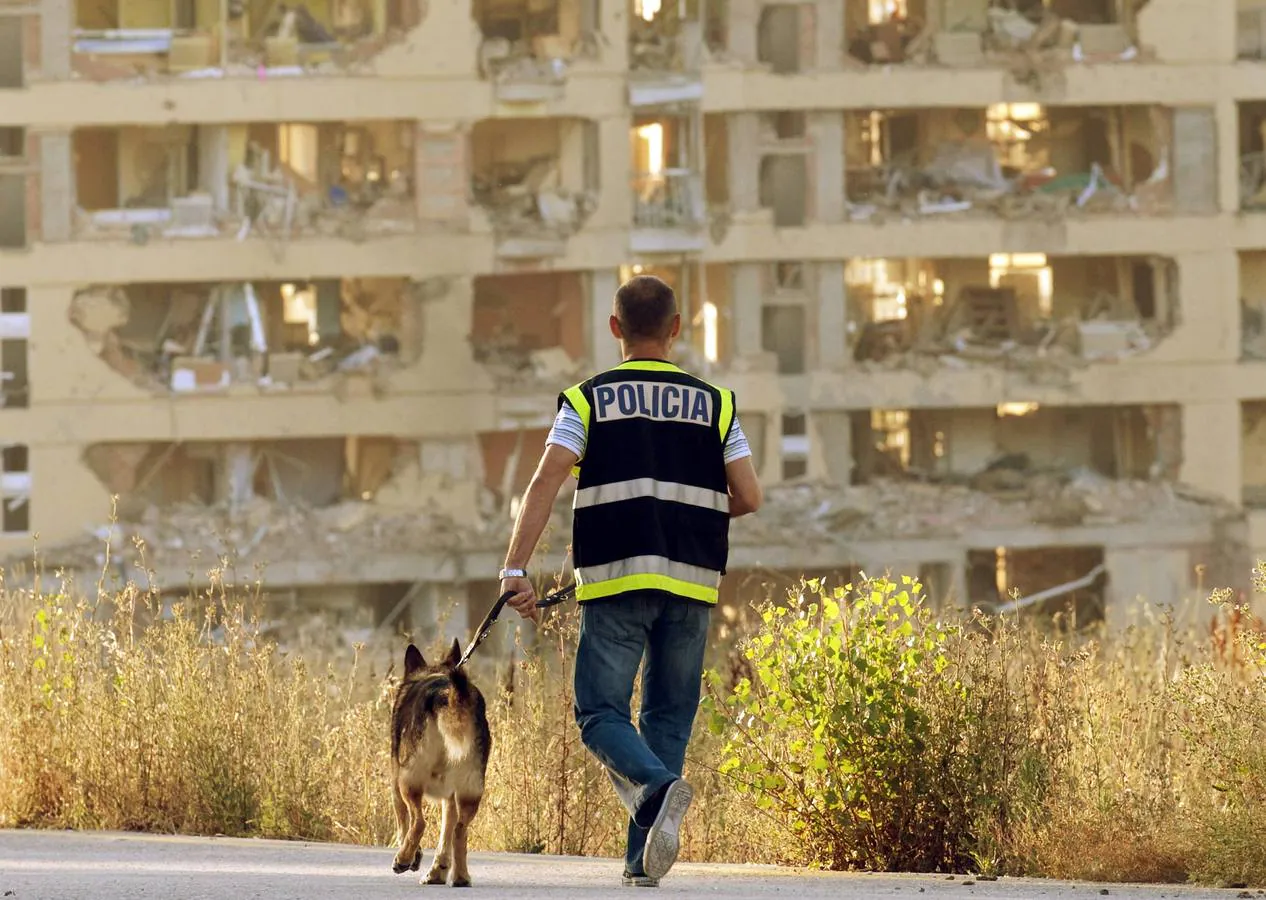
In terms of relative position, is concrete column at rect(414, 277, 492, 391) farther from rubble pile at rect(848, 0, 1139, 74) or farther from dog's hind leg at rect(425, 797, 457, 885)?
dog's hind leg at rect(425, 797, 457, 885)

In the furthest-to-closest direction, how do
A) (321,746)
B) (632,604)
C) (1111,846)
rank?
(321,746)
(1111,846)
(632,604)

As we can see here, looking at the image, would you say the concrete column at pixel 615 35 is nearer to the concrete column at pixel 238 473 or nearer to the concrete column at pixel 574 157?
the concrete column at pixel 574 157

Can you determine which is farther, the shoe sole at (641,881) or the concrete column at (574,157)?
the concrete column at (574,157)

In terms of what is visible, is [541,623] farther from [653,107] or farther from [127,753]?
[653,107]

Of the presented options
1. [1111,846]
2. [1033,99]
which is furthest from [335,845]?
[1033,99]

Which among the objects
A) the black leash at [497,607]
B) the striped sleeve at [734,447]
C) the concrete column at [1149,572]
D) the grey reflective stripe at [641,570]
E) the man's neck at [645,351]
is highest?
the man's neck at [645,351]

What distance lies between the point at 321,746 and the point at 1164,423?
33176 millimetres

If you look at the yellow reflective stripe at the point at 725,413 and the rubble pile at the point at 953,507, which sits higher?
the yellow reflective stripe at the point at 725,413

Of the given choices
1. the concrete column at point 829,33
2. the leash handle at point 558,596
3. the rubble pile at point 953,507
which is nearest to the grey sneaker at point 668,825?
the leash handle at point 558,596

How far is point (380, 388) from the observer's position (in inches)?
1599

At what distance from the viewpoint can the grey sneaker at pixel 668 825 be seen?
24.4 feet

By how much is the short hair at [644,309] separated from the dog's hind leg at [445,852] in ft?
5.66

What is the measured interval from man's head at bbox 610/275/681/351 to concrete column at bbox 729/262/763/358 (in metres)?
33.1

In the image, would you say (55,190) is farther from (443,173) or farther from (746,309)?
(746,309)
